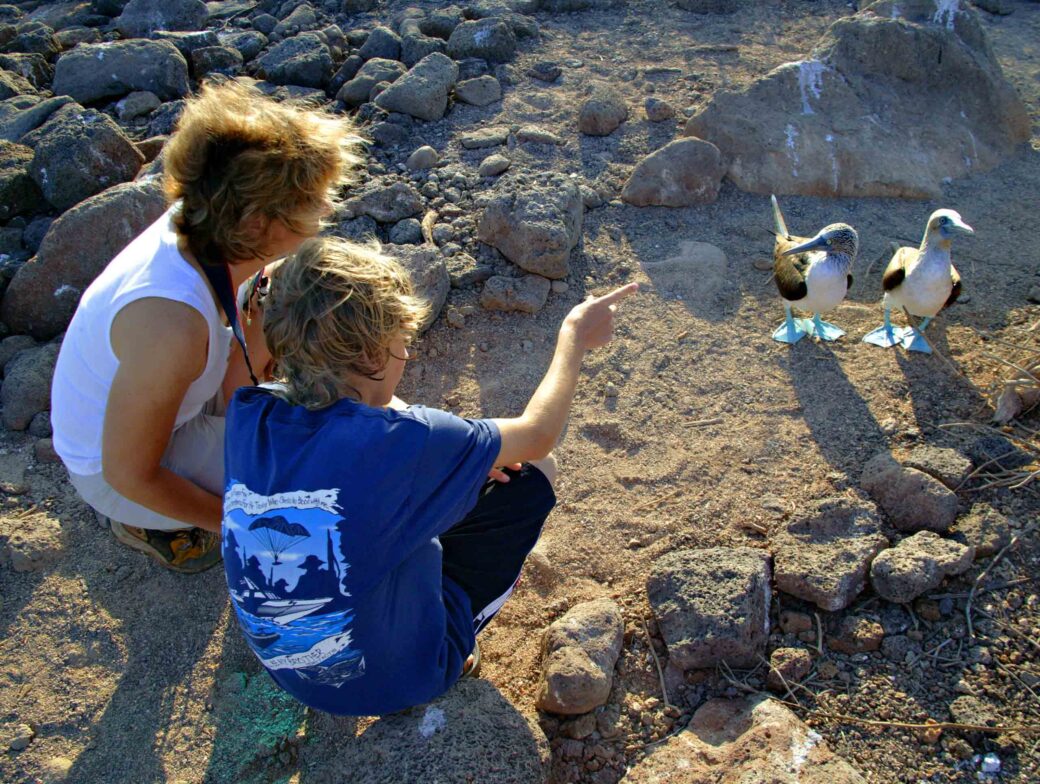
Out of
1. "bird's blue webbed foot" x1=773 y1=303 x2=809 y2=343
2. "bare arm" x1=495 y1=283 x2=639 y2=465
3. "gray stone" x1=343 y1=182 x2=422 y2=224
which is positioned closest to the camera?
"bare arm" x1=495 y1=283 x2=639 y2=465

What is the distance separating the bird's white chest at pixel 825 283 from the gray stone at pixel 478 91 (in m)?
2.74

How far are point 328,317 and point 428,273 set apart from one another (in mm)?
2182

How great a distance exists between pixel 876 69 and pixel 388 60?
3.44m

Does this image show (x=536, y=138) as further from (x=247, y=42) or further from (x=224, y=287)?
(x=224, y=287)

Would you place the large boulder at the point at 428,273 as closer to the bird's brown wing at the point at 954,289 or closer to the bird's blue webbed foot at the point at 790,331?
the bird's blue webbed foot at the point at 790,331

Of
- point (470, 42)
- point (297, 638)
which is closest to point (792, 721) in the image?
point (297, 638)

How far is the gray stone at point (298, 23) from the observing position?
6.59 m

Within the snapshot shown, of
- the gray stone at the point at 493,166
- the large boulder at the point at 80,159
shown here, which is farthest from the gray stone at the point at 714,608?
the large boulder at the point at 80,159

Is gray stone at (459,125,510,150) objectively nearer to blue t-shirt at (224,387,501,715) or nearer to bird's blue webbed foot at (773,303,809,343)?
bird's blue webbed foot at (773,303,809,343)

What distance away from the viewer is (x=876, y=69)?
5.53m

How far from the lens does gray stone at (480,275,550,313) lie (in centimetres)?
421

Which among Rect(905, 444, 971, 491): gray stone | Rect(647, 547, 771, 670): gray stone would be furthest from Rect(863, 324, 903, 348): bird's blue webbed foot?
Rect(647, 547, 771, 670): gray stone

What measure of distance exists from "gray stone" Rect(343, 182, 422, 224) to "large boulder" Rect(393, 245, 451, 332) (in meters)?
0.45

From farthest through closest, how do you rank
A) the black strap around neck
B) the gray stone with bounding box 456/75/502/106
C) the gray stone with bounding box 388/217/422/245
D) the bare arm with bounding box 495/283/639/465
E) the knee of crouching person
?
the gray stone with bounding box 456/75/502/106 → the gray stone with bounding box 388/217/422/245 → the knee of crouching person → the black strap around neck → the bare arm with bounding box 495/283/639/465
